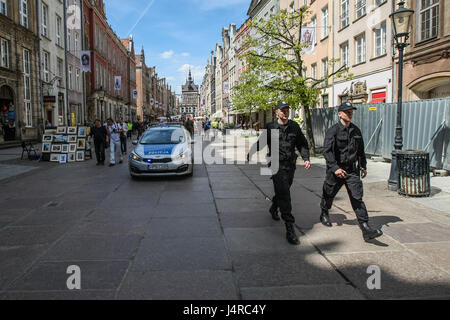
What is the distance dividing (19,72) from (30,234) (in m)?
20.5

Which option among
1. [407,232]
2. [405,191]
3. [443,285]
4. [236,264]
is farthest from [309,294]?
[405,191]

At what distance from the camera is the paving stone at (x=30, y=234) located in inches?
199

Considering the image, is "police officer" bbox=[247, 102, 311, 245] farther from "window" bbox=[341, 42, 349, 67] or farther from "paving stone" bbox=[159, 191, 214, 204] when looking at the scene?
"window" bbox=[341, 42, 349, 67]

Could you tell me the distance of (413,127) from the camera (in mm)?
12312

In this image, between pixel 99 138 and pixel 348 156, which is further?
pixel 99 138

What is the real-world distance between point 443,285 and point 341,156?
2.11m

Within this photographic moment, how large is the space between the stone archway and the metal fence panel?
18.9 metres

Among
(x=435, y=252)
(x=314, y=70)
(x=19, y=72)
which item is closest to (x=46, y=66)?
(x=19, y=72)

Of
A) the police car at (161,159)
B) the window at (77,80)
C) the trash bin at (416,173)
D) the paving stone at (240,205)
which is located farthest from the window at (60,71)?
the trash bin at (416,173)

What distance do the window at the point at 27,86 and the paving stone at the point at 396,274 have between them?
79.0 feet

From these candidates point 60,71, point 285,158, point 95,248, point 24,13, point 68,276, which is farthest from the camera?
point 60,71

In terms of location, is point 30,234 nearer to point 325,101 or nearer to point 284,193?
point 284,193

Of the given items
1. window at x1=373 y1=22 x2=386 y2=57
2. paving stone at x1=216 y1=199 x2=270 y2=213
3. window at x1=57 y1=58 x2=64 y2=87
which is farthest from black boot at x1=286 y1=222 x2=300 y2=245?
window at x1=57 y1=58 x2=64 y2=87

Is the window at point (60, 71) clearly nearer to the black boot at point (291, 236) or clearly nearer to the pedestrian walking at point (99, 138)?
the pedestrian walking at point (99, 138)
